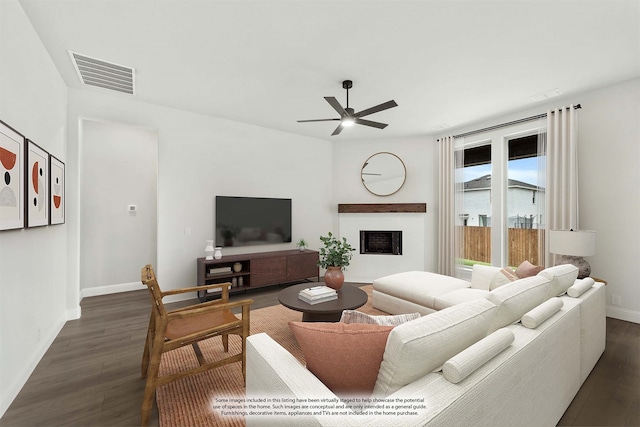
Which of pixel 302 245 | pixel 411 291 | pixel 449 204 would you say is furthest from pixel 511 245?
pixel 302 245

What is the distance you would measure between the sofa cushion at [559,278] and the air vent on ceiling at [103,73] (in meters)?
4.14

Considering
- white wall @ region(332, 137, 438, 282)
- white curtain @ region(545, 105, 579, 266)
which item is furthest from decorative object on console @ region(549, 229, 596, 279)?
white wall @ region(332, 137, 438, 282)

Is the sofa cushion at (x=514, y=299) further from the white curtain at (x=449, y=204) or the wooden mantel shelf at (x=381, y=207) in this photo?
the wooden mantel shelf at (x=381, y=207)

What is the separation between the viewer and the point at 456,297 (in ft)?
8.80

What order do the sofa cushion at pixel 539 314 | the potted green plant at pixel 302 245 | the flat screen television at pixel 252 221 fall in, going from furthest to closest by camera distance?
the potted green plant at pixel 302 245 → the flat screen television at pixel 252 221 → the sofa cushion at pixel 539 314

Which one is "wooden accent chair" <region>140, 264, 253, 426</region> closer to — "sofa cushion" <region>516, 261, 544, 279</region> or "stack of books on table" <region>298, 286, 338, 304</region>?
"stack of books on table" <region>298, 286, 338, 304</region>

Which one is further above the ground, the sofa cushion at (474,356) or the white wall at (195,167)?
the white wall at (195,167)

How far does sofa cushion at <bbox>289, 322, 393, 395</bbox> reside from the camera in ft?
3.39

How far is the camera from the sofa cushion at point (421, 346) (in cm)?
97

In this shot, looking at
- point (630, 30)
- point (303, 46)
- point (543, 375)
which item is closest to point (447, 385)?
point (543, 375)

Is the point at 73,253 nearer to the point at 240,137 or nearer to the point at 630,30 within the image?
the point at 240,137

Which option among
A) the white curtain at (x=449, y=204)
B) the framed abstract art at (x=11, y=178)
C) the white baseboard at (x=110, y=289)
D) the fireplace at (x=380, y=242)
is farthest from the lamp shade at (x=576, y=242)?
the white baseboard at (x=110, y=289)

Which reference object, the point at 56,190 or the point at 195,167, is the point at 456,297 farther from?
the point at 56,190

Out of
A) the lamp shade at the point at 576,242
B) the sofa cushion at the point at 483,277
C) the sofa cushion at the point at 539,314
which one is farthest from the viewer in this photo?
the sofa cushion at the point at 483,277
